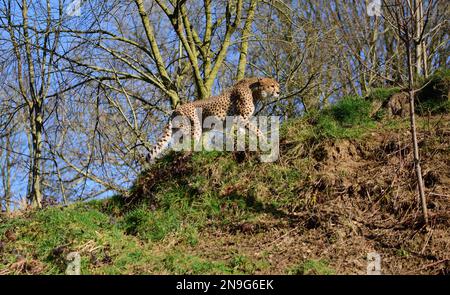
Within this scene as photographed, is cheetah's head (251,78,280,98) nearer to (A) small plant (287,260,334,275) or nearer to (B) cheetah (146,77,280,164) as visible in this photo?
(B) cheetah (146,77,280,164)

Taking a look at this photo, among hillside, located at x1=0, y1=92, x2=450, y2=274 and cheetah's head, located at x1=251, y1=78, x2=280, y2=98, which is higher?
cheetah's head, located at x1=251, y1=78, x2=280, y2=98

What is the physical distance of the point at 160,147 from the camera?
8.57m

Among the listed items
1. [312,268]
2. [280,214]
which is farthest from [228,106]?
[312,268]

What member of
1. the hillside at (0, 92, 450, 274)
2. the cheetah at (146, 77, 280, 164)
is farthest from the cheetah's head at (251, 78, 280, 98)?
the hillside at (0, 92, 450, 274)

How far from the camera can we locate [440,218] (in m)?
6.05

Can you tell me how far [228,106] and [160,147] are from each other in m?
1.27

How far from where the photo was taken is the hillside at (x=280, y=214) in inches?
234

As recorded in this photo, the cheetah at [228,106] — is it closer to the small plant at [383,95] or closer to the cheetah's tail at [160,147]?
the cheetah's tail at [160,147]

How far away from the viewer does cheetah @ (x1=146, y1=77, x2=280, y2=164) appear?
8.69 meters

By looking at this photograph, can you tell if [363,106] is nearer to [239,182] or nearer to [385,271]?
[239,182]

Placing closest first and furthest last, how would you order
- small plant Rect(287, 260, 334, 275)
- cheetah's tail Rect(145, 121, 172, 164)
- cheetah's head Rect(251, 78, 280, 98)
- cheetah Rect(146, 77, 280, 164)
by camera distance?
small plant Rect(287, 260, 334, 275), cheetah's tail Rect(145, 121, 172, 164), cheetah Rect(146, 77, 280, 164), cheetah's head Rect(251, 78, 280, 98)

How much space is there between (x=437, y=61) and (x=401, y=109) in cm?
818
